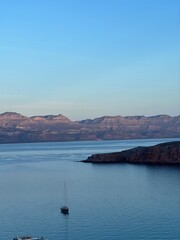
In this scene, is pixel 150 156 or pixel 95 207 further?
pixel 150 156

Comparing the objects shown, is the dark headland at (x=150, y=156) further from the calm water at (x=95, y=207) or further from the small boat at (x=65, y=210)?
the small boat at (x=65, y=210)

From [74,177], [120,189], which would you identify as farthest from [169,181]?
[74,177]

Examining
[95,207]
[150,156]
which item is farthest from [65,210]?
[150,156]

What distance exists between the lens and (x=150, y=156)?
5733 inches

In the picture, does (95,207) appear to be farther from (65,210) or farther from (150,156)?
(150,156)

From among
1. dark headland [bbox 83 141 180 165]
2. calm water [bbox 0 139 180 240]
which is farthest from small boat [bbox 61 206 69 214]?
dark headland [bbox 83 141 180 165]

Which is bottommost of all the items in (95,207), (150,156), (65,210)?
(95,207)

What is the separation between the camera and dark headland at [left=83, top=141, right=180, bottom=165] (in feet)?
455

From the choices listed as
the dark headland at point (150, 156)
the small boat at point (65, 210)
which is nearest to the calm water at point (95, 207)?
the small boat at point (65, 210)

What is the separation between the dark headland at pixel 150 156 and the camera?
138750 mm

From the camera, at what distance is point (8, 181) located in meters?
106

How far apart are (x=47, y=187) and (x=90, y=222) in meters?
35.6

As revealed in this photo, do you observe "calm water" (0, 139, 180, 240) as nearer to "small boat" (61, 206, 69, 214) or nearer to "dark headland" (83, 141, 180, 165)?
"small boat" (61, 206, 69, 214)

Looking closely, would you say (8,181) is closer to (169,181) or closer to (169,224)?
(169,181)
